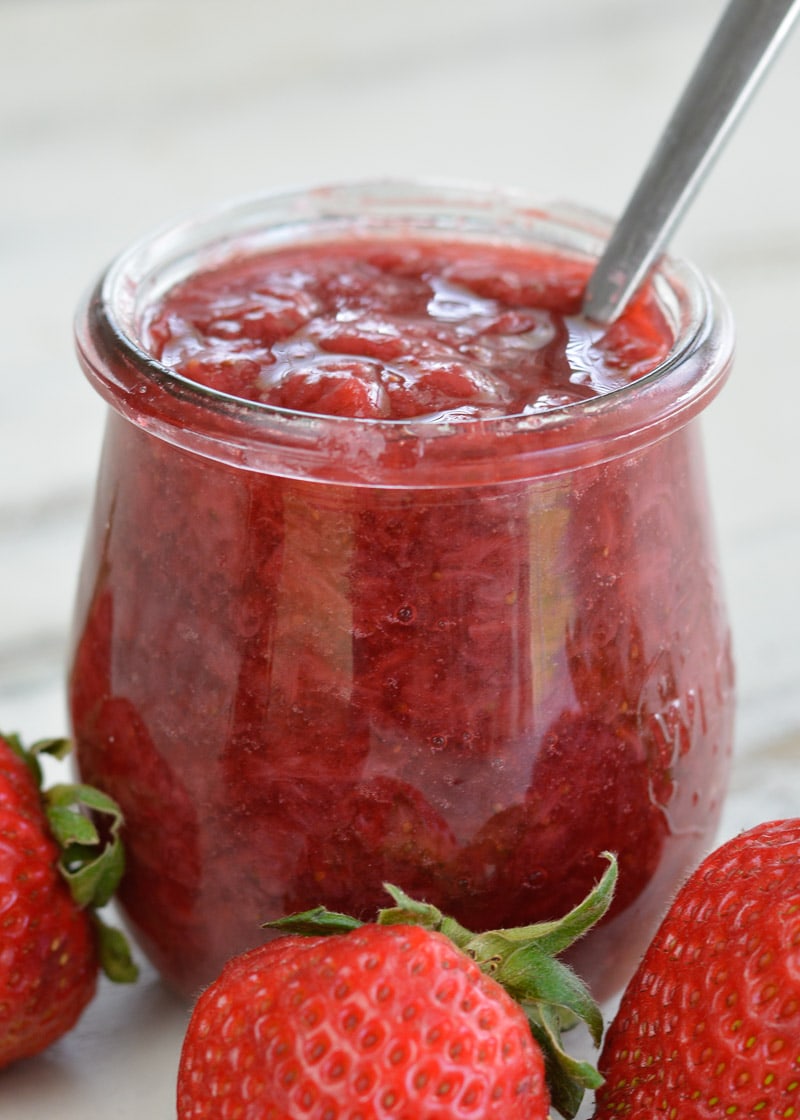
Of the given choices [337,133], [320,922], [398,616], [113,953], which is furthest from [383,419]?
[337,133]

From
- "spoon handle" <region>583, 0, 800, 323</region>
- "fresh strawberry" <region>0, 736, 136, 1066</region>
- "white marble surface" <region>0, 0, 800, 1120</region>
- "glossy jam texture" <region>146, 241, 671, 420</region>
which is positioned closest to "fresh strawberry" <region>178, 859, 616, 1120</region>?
"fresh strawberry" <region>0, 736, 136, 1066</region>

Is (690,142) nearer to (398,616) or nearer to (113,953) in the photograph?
(398,616)

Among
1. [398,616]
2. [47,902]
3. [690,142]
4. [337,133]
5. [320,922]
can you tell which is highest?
[690,142]

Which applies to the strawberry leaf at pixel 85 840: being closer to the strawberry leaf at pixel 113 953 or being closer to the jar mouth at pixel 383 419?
the strawberry leaf at pixel 113 953

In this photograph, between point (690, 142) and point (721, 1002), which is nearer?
point (721, 1002)

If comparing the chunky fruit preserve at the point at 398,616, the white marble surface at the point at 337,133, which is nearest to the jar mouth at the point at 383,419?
the chunky fruit preserve at the point at 398,616

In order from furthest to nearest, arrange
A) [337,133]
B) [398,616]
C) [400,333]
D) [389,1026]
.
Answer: [337,133]
[400,333]
[398,616]
[389,1026]
